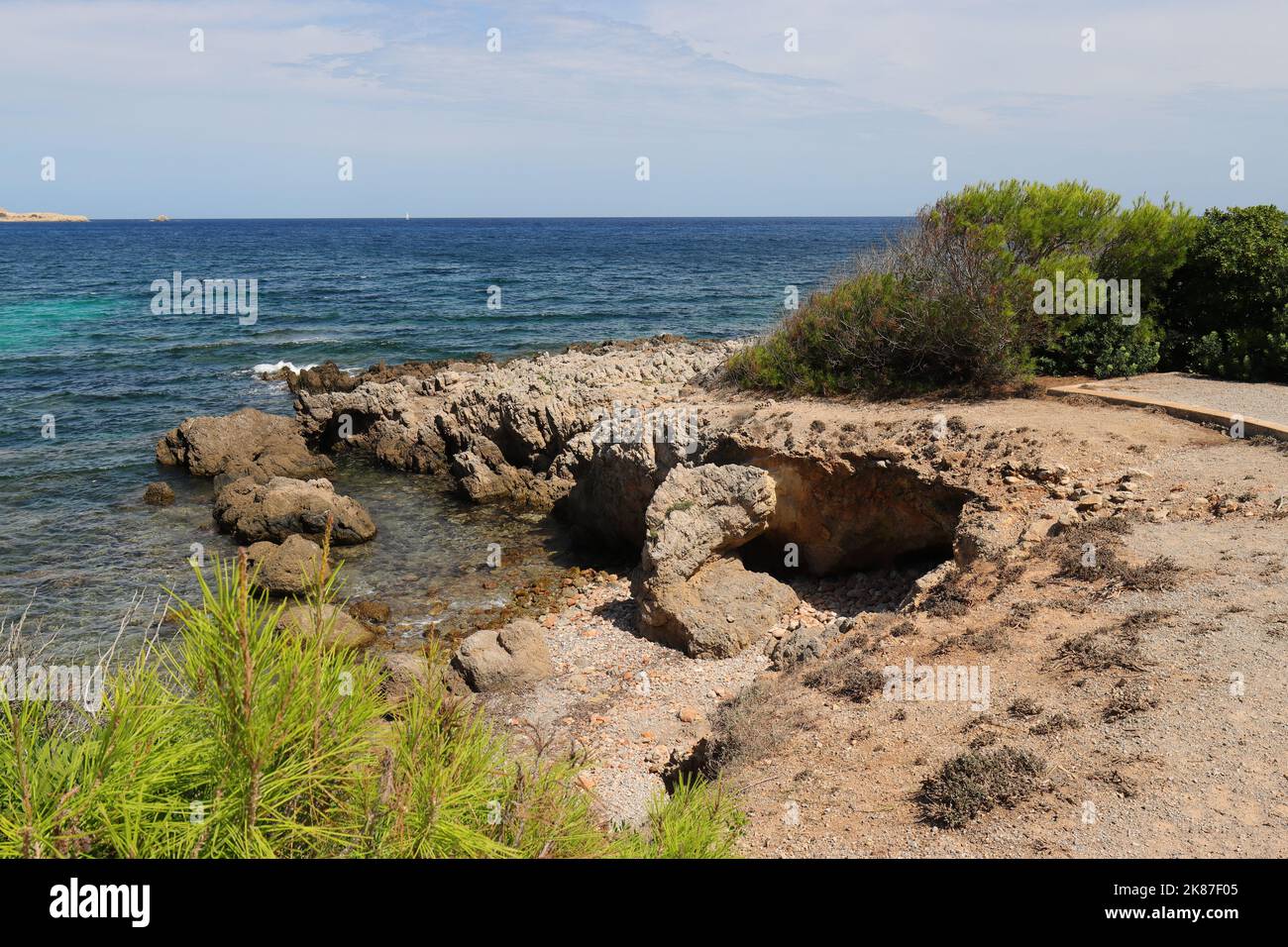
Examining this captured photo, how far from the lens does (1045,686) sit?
28.3ft

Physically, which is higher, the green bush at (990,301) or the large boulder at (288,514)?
the green bush at (990,301)

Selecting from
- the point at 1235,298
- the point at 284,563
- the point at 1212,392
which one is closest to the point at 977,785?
the point at 1212,392

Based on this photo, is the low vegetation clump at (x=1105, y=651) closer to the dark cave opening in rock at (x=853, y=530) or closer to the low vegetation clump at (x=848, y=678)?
the low vegetation clump at (x=848, y=678)

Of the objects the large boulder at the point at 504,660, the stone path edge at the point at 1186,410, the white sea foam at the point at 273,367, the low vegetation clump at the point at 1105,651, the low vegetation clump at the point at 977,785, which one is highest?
the white sea foam at the point at 273,367

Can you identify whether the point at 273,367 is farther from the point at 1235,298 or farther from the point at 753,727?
the point at 1235,298

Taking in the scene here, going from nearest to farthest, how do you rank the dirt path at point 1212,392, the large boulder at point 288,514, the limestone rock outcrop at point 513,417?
the dirt path at point 1212,392, the large boulder at point 288,514, the limestone rock outcrop at point 513,417

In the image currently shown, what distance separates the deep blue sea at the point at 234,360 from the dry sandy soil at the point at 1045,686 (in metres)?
5.56

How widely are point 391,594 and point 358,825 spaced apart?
1330 centimetres

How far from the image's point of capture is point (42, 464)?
2344 centimetres

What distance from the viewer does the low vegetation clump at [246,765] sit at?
3.15 meters

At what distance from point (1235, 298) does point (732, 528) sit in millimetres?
11265

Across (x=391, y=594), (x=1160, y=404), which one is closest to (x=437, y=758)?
(x=391, y=594)

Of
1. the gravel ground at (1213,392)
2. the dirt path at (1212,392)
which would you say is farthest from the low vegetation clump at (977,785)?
the gravel ground at (1213,392)
